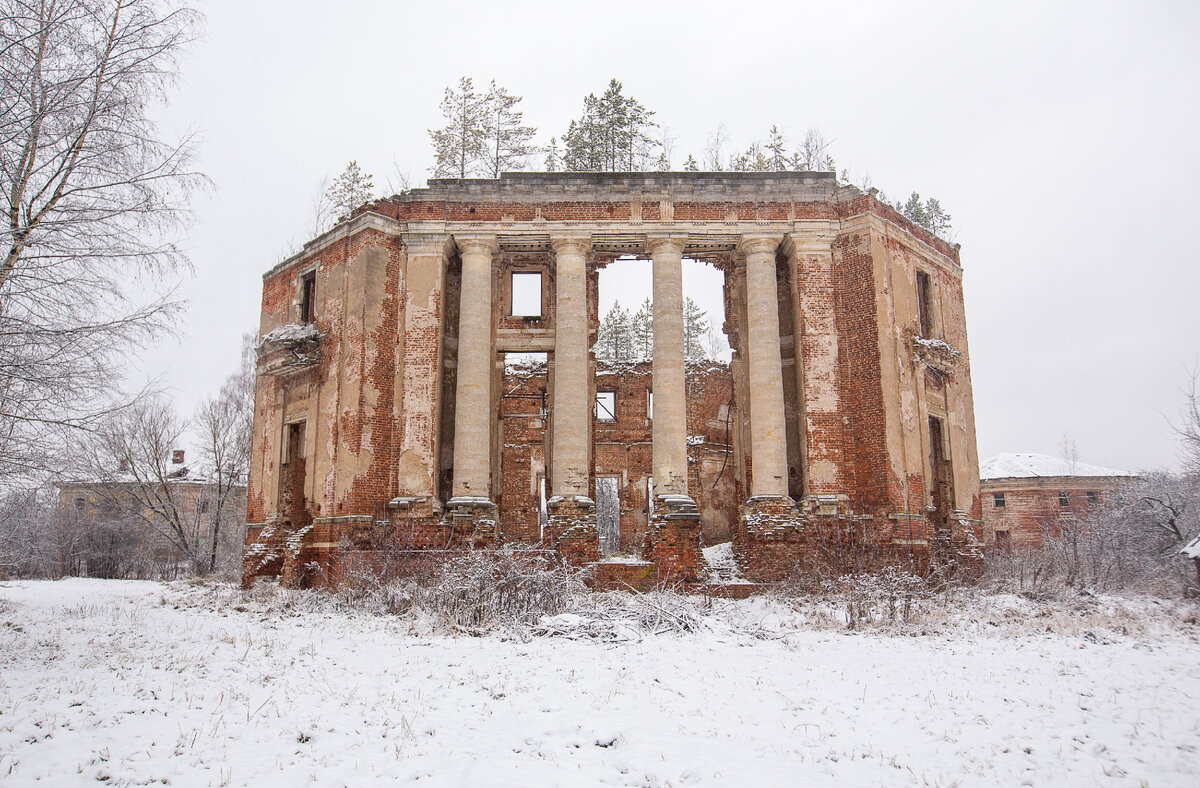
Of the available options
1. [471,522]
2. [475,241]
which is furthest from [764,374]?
[475,241]

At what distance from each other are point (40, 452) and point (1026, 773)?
8.82 meters

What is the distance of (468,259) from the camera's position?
16891 millimetres

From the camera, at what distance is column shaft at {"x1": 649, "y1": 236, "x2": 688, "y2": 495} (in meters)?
15.6

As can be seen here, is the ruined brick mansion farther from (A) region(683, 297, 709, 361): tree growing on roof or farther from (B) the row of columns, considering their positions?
(A) region(683, 297, 709, 361): tree growing on roof

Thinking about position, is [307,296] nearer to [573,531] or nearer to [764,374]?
[573,531]

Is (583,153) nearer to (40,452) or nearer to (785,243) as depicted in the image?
(785,243)

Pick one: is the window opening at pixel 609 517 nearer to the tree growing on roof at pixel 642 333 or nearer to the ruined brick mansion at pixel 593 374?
the tree growing on roof at pixel 642 333

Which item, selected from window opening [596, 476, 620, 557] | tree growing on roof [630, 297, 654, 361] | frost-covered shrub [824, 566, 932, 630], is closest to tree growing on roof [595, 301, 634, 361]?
tree growing on roof [630, 297, 654, 361]

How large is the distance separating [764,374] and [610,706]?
1069 centimetres

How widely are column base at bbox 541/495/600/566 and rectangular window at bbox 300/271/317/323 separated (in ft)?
24.8

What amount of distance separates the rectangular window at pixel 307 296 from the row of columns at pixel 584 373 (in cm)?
380

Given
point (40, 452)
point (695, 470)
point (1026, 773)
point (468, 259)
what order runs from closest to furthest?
point (1026, 773), point (40, 452), point (468, 259), point (695, 470)

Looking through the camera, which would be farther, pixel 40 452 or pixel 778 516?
pixel 778 516

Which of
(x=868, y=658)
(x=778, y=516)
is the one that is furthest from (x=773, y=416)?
(x=868, y=658)
